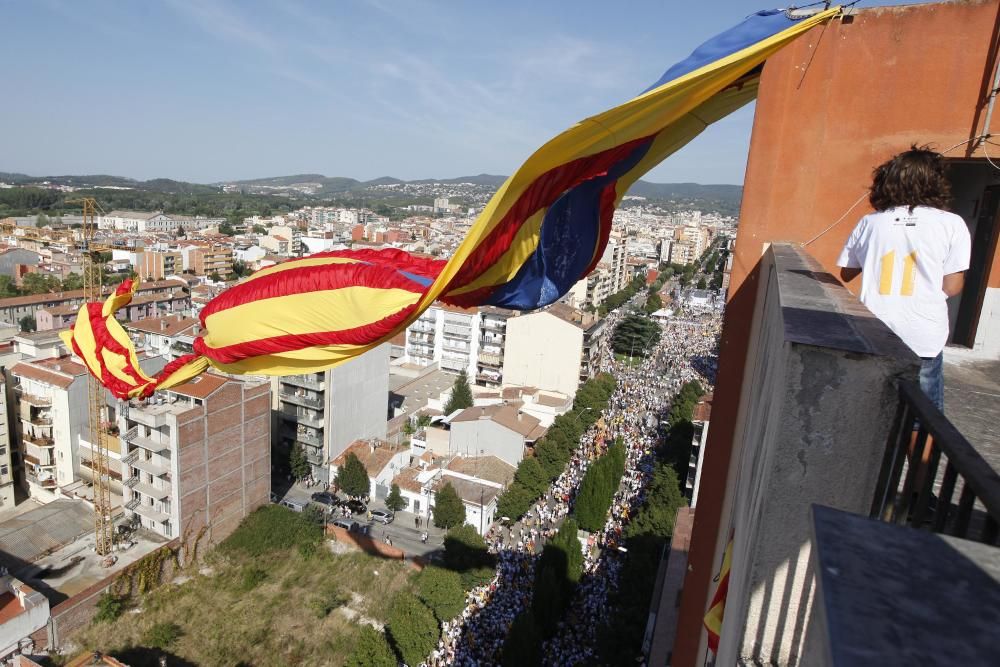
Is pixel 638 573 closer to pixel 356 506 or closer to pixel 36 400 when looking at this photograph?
pixel 356 506

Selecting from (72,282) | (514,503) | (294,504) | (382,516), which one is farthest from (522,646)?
(72,282)

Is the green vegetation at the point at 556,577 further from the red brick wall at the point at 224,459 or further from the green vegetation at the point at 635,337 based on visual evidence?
the green vegetation at the point at 635,337

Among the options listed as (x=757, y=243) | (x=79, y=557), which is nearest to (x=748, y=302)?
(x=757, y=243)

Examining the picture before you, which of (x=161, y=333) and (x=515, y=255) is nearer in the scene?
(x=515, y=255)

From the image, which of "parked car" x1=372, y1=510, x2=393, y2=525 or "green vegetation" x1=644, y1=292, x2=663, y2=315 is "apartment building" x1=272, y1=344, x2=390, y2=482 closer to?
"parked car" x1=372, y1=510, x2=393, y2=525

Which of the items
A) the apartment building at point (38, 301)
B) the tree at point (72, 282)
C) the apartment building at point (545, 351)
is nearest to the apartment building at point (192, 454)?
the apartment building at point (545, 351)

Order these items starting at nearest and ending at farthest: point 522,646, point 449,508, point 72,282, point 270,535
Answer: point 522,646 → point 270,535 → point 449,508 → point 72,282
